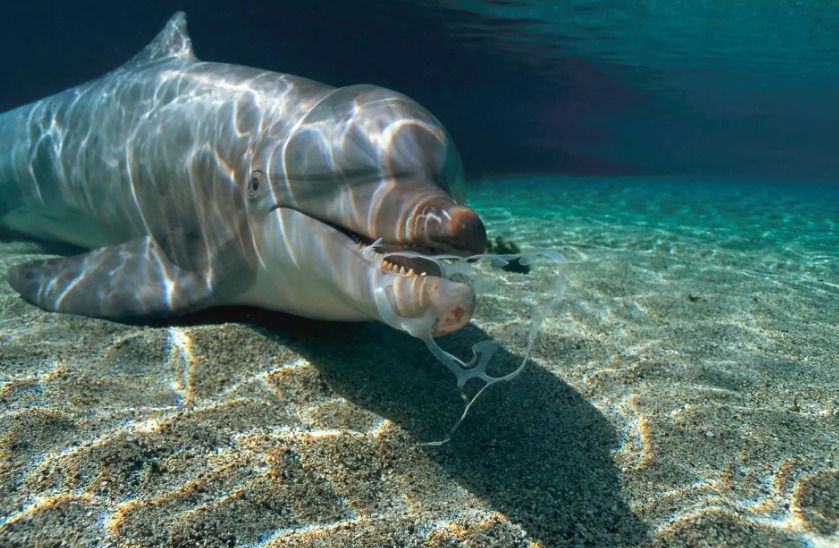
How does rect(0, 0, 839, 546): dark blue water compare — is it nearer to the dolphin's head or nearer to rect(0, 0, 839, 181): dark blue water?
the dolphin's head

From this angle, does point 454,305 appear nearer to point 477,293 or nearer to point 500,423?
point 477,293

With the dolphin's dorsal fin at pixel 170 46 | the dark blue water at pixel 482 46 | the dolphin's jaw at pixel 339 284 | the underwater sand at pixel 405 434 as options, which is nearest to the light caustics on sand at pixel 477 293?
the dolphin's jaw at pixel 339 284

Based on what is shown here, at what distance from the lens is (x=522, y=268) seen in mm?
6293

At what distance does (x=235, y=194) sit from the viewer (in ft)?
11.6

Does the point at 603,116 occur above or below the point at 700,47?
below

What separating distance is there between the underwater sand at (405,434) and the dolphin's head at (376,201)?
567 mm

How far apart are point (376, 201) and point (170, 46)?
422 centimetres

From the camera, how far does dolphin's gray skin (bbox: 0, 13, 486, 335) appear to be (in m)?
2.51

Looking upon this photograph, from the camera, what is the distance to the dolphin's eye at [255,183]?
3.27 m

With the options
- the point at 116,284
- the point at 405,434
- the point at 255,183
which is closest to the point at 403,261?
the point at 405,434

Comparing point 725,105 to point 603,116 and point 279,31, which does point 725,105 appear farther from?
point 279,31

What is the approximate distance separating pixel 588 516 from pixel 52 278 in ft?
14.0

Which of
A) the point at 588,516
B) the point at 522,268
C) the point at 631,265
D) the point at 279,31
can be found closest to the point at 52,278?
the point at 588,516

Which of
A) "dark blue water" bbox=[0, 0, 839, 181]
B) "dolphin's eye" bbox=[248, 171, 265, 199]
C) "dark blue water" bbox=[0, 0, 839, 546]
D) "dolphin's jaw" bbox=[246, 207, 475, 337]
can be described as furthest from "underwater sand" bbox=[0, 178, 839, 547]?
"dark blue water" bbox=[0, 0, 839, 181]
